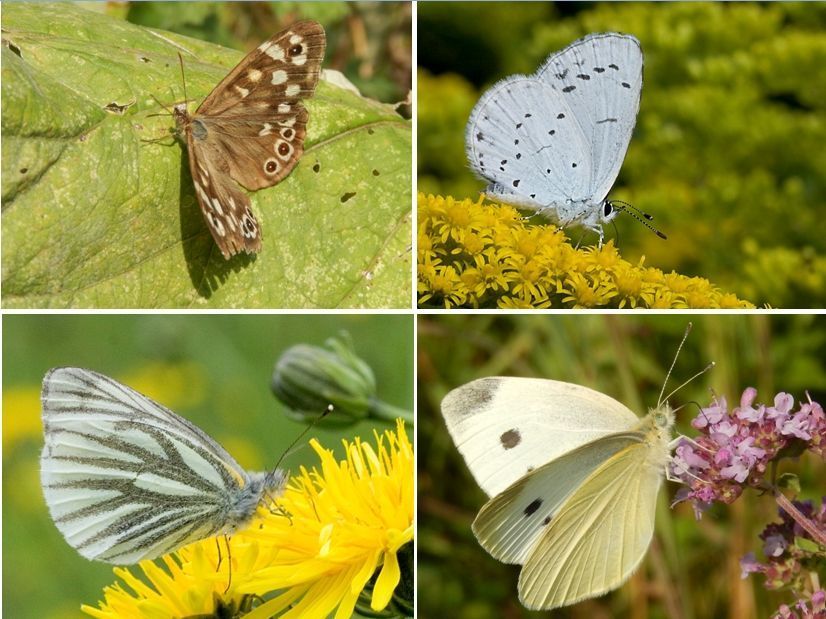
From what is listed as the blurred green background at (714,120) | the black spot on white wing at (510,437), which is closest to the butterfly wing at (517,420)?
the black spot on white wing at (510,437)

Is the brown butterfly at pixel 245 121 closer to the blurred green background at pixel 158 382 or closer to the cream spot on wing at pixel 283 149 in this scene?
the cream spot on wing at pixel 283 149

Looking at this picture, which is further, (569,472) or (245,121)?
(245,121)

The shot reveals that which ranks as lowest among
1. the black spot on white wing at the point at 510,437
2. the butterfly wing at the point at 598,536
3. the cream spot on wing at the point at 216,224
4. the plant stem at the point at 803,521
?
the butterfly wing at the point at 598,536

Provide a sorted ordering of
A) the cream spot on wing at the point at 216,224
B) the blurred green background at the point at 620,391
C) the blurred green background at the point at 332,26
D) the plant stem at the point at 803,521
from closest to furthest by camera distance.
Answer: the plant stem at the point at 803,521 < the cream spot on wing at the point at 216,224 < the blurred green background at the point at 332,26 < the blurred green background at the point at 620,391

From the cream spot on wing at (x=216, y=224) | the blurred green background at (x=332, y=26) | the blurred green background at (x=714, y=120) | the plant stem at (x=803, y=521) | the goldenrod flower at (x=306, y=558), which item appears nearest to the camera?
the plant stem at (x=803, y=521)

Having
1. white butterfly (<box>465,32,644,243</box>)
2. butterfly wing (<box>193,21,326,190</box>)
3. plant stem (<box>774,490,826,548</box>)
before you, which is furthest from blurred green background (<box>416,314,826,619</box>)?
plant stem (<box>774,490,826,548</box>)

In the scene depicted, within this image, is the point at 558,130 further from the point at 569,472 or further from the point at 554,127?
the point at 569,472

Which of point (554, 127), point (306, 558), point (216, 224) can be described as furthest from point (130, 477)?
point (554, 127)
